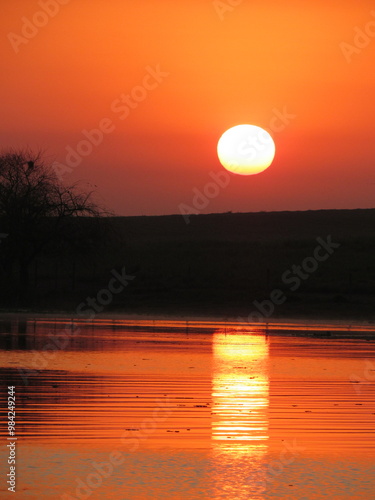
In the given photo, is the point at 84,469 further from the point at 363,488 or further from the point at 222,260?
the point at 222,260

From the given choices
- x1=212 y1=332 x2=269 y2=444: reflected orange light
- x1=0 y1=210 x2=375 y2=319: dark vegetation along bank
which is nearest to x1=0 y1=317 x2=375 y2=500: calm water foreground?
x1=212 y1=332 x2=269 y2=444: reflected orange light

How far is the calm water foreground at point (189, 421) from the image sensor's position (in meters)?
9.49

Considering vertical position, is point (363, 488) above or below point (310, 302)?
below

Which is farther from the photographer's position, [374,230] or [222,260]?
[374,230]

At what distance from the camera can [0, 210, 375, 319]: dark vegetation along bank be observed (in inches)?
1754

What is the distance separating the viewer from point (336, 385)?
17.4m

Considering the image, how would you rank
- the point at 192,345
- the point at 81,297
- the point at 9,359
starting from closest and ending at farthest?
1. the point at 9,359
2. the point at 192,345
3. the point at 81,297

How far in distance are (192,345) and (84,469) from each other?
15.6m

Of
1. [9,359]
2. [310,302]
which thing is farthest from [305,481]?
[310,302]

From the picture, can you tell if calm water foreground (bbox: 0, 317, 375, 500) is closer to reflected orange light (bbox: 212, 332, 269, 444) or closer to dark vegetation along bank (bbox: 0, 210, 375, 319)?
reflected orange light (bbox: 212, 332, 269, 444)

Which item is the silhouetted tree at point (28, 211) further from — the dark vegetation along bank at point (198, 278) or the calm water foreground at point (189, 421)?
the calm water foreground at point (189, 421)

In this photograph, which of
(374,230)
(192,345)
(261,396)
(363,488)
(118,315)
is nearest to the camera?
(363,488)

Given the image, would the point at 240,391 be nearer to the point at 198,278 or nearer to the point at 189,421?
A: the point at 189,421

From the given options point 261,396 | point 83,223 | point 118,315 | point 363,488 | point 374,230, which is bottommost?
point 363,488
